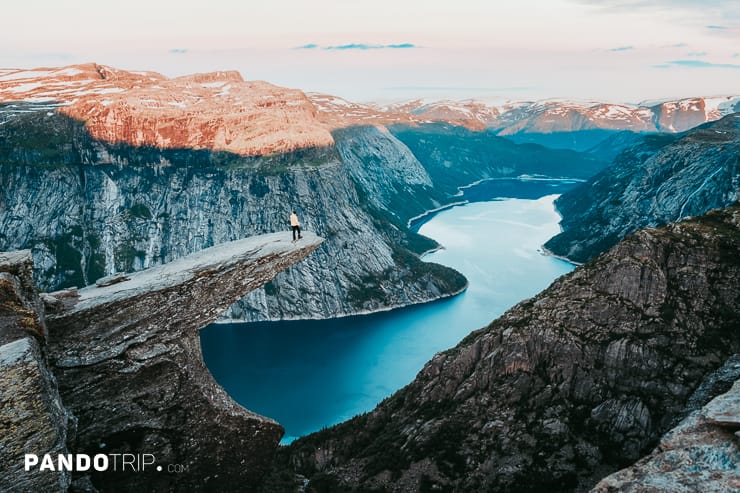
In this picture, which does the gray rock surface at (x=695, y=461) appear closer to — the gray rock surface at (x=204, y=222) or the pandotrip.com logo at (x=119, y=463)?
the pandotrip.com logo at (x=119, y=463)

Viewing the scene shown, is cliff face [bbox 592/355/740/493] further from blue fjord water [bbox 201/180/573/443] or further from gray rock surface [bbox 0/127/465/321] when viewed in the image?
gray rock surface [bbox 0/127/465/321]

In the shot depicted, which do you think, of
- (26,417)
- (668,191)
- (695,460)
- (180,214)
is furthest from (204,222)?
(695,460)

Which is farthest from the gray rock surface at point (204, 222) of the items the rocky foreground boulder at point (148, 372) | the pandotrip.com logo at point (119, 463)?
the pandotrip.com logo at point (119, 463)

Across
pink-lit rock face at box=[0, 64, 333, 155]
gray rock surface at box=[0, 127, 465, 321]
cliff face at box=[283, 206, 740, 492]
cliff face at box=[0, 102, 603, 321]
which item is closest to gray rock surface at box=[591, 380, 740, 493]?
cliff face at box=[283, 206, 740, 492]

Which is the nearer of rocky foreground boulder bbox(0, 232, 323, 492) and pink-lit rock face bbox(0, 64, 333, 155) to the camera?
rocky foreground boulder bbox(0, 232, 323, 492)

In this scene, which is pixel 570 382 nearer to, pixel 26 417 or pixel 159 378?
pixel 159 378
